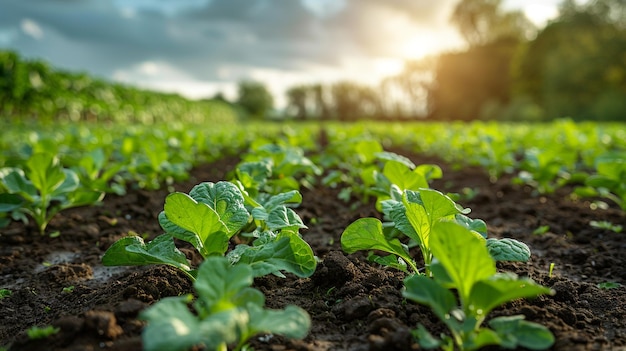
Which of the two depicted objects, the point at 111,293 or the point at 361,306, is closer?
the point at 361,306

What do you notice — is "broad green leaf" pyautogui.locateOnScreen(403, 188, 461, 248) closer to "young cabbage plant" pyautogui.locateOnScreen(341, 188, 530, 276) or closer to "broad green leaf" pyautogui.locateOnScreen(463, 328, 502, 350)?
"young cabbage plant" pyautogui.locateOnScreen(341, 188, 530, 276)

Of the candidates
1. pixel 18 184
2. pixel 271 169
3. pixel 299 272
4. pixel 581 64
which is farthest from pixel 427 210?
pixel 581 64

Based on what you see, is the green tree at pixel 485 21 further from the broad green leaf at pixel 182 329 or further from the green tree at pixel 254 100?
the broad green leaf at pixel 182 329

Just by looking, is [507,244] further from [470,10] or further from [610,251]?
[470,10]

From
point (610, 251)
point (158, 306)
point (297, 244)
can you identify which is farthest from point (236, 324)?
point (610, 251)

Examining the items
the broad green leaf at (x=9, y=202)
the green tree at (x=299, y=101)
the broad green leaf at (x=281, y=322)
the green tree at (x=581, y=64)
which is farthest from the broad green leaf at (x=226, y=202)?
the green tree at (x=299, y=101)

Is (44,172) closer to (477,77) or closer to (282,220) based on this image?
(282,220)

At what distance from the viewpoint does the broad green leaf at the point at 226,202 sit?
1.91 m

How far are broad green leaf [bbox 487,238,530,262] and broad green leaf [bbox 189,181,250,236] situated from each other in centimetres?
89

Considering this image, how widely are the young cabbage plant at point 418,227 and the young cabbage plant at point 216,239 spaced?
25 centimetres

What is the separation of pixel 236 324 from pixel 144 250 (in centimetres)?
73

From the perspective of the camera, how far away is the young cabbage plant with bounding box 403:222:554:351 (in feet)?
4.62

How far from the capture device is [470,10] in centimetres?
4950

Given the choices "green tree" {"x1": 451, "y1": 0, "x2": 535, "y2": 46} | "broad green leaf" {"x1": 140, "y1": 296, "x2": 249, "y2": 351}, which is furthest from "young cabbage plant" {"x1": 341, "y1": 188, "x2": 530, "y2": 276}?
"green tree" {"x1": 451, "y1": 0, "x2": 535, "y2": 46}
